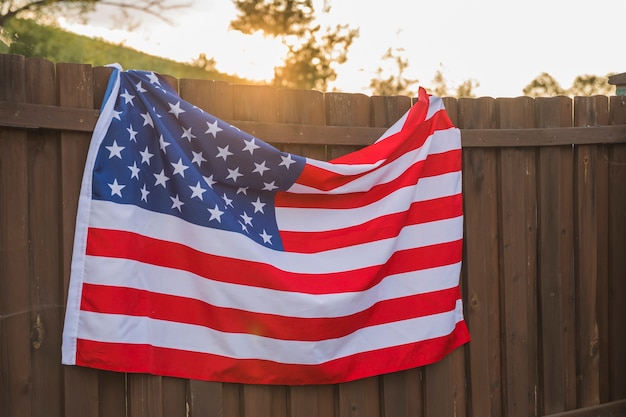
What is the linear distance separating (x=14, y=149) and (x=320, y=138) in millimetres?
1552

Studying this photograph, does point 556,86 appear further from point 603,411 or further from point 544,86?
point 603,411

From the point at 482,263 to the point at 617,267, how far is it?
45.7 inches

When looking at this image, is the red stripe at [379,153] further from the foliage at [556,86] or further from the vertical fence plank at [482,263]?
the foliage at [556,86]

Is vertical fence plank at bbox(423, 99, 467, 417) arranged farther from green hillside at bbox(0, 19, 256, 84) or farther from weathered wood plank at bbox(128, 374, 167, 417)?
green hillside at bbox(0, 19, 256, 84)

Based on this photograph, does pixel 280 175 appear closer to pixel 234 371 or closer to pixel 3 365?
pixel 234 371

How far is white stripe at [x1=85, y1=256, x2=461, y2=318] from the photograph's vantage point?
326cm

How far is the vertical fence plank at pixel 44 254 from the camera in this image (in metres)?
3.20

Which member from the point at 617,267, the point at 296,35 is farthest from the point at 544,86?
the point at 617,267

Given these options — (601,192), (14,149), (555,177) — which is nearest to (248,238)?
(14,149)

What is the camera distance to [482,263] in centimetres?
443

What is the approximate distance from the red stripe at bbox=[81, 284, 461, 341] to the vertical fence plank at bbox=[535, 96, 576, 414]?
2.79 feet

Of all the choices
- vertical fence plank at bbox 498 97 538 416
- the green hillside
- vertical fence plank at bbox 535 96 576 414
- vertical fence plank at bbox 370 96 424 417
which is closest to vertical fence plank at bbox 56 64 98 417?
vertical fence plank at bbox 370 96 424 417

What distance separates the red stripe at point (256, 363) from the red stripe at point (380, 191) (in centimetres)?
82

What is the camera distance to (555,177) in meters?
4.73
